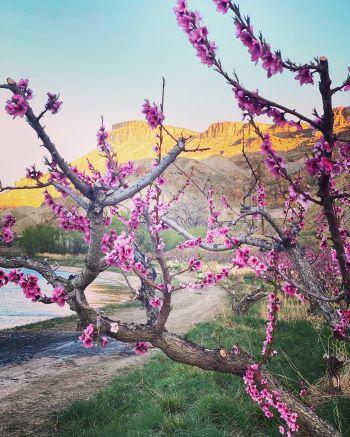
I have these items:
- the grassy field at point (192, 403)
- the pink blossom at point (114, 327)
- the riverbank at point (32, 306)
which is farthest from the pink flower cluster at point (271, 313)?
the riverbank at point (32, 306)

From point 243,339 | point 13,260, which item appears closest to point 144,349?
point 13,260

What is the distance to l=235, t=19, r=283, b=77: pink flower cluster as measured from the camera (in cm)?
221

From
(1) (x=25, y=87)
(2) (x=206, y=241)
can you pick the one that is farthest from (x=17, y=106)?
(2) (x=206, y=241)

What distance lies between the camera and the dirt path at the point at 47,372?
23.4 ft

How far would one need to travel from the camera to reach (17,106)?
9.98 feet

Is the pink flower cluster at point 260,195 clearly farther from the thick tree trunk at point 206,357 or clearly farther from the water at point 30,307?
the water at point 30,307

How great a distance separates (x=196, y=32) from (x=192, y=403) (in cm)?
621

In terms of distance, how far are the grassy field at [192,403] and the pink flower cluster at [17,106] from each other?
444 cm

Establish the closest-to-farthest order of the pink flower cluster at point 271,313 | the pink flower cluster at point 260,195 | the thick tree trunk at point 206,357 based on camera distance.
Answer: the thick tree trunk at point 206,357 → the pink flower cluster at point 271,313 → the pink flower cluster at point 260,195

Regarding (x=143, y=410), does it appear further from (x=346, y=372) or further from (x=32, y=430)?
(x=346, y=372)

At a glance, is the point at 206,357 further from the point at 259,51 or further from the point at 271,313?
the point at 259,51

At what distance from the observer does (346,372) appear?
6.27 m

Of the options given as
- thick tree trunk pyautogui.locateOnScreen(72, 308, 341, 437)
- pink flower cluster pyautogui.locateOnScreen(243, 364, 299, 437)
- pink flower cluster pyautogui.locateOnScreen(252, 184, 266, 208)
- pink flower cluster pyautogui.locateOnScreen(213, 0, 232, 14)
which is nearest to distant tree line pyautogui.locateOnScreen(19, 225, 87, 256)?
pink flower cluster pyautogui.locateOnScreen(252, 184, 266, 208)

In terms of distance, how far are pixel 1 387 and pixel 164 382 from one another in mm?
4074
